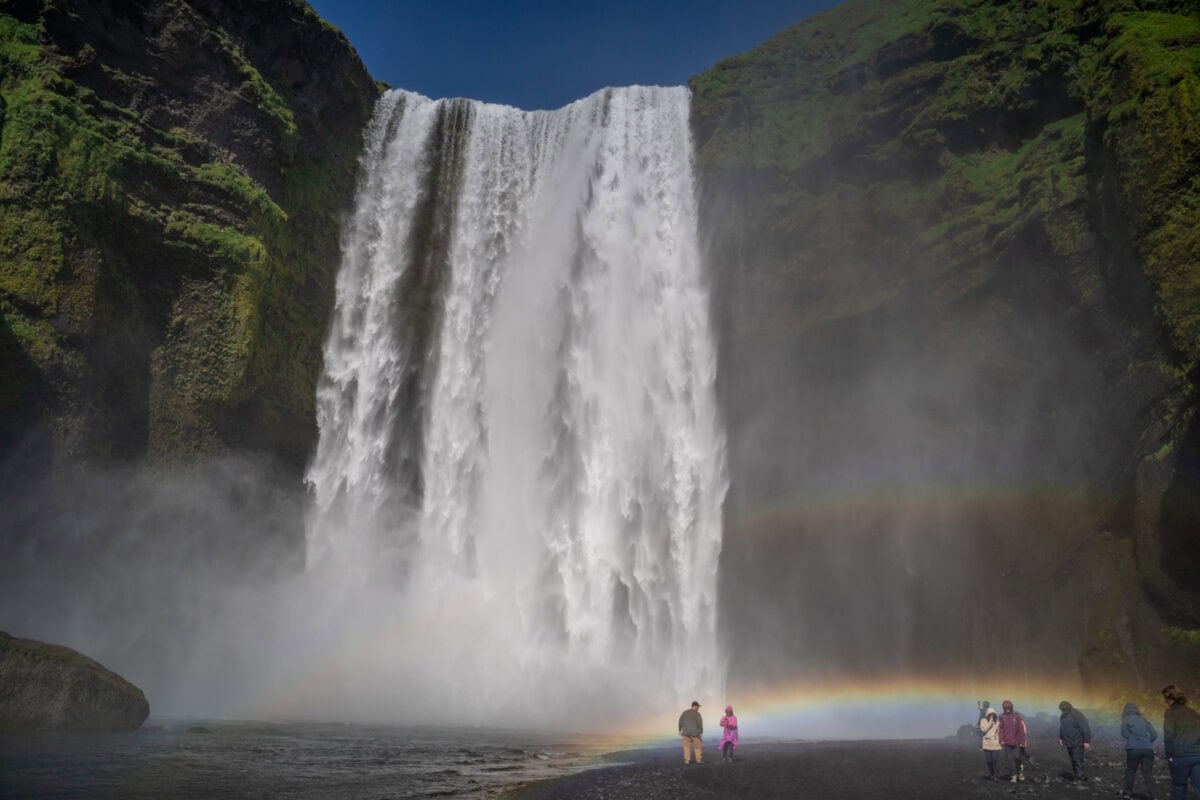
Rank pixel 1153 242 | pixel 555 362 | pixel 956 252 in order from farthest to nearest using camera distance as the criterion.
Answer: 1. pixel 555 362
2. pixel 956 252
3. pixel 1153 242

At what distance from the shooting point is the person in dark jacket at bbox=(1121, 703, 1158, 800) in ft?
41.5

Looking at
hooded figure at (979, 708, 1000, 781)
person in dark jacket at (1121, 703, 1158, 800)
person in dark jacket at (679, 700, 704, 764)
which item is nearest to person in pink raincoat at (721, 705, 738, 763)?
person in dark jacket at (679, 700, 704, 764)

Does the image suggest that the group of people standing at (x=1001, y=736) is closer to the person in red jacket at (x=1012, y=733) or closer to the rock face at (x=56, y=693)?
the person in red jacket at (x=1012, y=733)

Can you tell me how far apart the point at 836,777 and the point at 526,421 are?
2269 centimetres

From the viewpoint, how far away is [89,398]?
2641cm

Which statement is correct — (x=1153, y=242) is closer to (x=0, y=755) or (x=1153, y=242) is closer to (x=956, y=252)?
(x=956, y=252)

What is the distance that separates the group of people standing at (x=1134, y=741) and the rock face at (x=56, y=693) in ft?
61.6

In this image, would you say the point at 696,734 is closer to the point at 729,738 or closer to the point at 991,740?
the point at 729,738

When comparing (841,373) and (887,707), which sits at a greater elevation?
(841,373)

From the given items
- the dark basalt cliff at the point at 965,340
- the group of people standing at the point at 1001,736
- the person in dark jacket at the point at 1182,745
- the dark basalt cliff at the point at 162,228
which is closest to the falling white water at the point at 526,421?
the dark basalt cliff at the point at 965,340

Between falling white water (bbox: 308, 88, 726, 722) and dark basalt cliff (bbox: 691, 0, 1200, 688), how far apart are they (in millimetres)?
2135

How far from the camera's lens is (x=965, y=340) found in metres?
30.2

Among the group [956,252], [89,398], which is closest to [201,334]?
[89,398]

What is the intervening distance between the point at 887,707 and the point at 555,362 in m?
18.0
